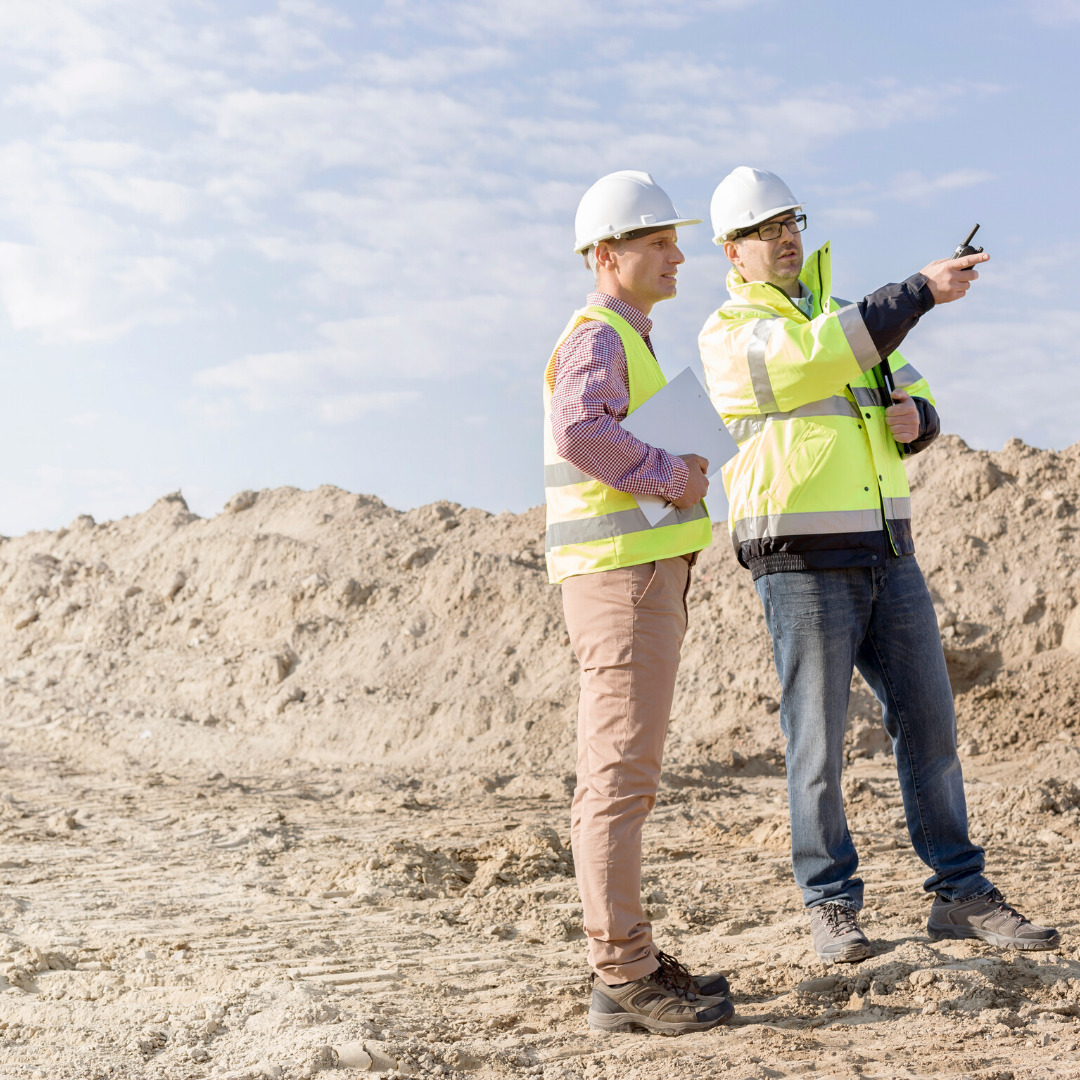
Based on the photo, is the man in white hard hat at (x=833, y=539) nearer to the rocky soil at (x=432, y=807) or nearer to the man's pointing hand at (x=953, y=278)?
the man's pointing hand at (x=953, y=278)

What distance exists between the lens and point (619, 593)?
9.92ft

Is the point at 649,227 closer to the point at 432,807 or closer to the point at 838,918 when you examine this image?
the point at 838,918

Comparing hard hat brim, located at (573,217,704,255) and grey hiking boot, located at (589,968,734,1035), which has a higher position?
hard hat brim, located at (573,217,704,255)

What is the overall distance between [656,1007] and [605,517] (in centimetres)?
141

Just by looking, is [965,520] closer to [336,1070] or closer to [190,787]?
[190,787]

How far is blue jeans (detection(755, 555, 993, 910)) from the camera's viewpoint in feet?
11.7

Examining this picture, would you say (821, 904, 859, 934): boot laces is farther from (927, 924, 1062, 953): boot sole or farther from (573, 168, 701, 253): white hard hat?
(573, 168, 701, 253): white hard hat

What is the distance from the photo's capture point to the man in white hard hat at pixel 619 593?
3.00 metres

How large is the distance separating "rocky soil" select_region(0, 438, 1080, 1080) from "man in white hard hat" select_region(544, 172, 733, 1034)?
25 cm

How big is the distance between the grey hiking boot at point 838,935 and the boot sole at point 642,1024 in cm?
51

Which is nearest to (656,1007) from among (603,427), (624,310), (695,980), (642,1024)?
(642,1024)

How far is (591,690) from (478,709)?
787 centimetres

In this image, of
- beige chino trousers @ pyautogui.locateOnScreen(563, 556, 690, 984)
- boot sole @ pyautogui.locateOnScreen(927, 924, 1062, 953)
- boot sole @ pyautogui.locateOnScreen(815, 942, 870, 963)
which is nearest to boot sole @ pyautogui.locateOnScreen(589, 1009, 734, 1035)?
beige chino trousers @ pyautogui.locateOnScreen(563, 556, 690, 984)

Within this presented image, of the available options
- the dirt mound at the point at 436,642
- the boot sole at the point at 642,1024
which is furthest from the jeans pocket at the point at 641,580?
the dirt mound at the point at 436,642
